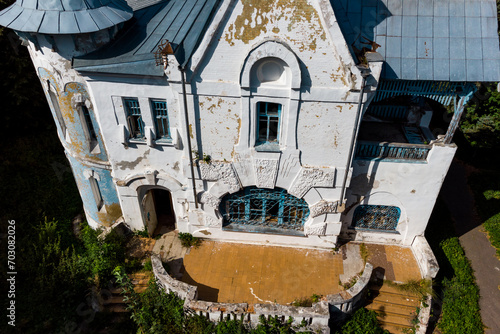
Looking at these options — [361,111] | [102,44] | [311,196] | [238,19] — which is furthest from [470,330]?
[102,44]

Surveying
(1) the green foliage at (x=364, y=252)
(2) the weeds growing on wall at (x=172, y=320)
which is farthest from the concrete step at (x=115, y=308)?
(1) the green foliage at (x=364, y=252)

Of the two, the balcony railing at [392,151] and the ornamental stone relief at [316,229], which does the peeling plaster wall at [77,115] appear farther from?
the balcony railing at [392,151]

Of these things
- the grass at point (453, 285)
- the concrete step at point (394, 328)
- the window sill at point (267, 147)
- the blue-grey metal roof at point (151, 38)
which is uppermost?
the blue-grey metal roof at point (151, 38)

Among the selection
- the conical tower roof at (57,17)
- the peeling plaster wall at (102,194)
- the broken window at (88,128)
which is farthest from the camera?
the peeling plaster wall at (102,194)

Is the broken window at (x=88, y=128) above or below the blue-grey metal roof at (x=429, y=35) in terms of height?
below

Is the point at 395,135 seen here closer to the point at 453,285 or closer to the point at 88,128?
the point at 453,285

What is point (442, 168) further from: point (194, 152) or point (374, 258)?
point (194, 152)

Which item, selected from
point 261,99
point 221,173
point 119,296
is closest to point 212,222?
point 221,173
